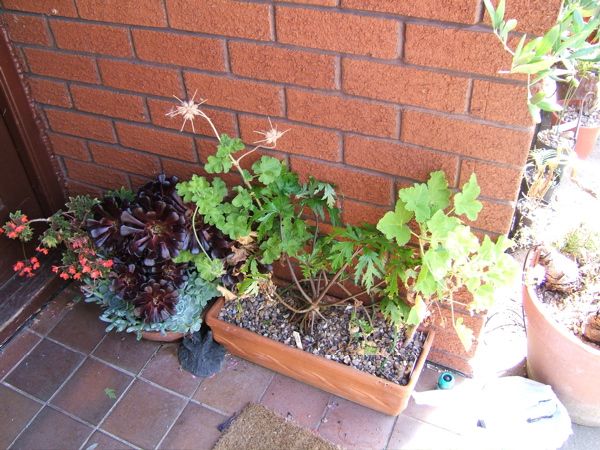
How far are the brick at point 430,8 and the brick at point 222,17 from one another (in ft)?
0.94

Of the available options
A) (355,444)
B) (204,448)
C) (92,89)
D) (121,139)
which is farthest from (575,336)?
(92,89)

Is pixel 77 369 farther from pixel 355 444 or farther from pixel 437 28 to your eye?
pixel 437 28

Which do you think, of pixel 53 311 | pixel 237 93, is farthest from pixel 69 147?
pixel 237 93

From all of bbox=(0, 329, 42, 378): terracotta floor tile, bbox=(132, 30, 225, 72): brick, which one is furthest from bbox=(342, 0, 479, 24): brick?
bbox=(0, 329, 42, 378): terracotta floor tile

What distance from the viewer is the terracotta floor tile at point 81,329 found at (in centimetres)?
225

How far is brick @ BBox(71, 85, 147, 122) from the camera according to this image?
198 centimetres

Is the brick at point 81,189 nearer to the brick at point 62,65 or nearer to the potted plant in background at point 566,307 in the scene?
the brick at point 62,65

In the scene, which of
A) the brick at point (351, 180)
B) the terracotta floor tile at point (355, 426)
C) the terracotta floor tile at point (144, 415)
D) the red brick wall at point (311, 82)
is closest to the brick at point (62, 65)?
the red brick wall at point (311, 82)

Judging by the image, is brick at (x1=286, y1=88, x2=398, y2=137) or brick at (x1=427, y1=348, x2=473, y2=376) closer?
brick at (x1=286, y1=88, x2=398, y2=137)

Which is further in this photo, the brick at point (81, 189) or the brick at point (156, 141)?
the brick at point (81, 189)

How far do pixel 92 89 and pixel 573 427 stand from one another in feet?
7.47

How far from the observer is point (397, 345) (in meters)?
1.95

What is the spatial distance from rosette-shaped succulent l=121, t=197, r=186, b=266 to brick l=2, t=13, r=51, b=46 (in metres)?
0.79

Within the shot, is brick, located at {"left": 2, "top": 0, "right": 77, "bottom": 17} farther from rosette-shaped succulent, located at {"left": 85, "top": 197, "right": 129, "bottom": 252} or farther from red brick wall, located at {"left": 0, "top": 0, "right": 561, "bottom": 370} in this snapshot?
rosette-shaped succulent, located at {"left": 85, "top": 197, "right": 129, "bottom": 252}
